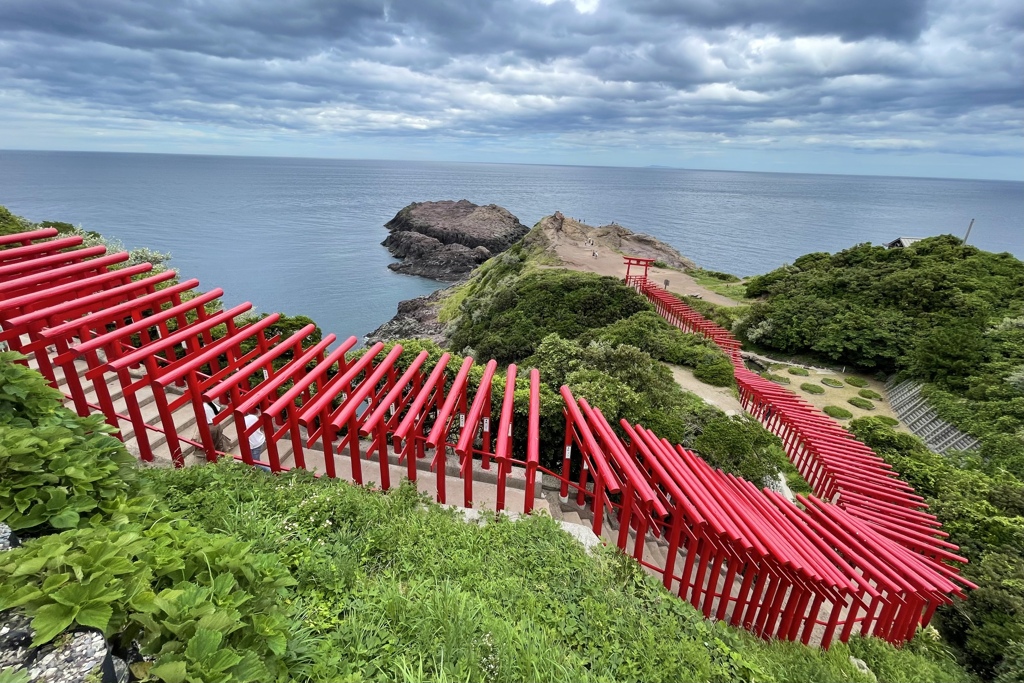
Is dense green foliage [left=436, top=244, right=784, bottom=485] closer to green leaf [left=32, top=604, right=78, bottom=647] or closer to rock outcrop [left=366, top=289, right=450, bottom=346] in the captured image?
rock outcrop [left=366, top=289, right=450, bottom=346]

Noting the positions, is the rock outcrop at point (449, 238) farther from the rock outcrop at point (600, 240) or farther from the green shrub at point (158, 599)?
the green shrub at point (158, 599)

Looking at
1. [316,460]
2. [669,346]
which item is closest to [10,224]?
[316,460]

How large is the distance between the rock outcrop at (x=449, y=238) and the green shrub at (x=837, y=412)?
51787 mm

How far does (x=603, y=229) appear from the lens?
5531cm

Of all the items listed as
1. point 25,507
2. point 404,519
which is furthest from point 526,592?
point 25,507

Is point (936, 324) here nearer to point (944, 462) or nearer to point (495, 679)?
point (944, 462)

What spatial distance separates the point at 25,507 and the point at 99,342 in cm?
450

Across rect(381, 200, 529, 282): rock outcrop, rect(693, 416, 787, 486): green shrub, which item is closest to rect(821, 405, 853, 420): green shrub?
rect(693, 416, 787, 486): green shrub

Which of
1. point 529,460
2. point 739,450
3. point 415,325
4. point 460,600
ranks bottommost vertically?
point 415,325

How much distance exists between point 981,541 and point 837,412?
1056 centimetres

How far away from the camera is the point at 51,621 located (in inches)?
114

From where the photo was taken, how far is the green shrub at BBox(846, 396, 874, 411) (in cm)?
2136

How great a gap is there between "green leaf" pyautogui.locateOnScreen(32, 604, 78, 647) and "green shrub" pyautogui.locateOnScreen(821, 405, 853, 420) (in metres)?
23.6

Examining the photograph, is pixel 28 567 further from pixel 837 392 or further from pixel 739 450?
pixel 837 392
